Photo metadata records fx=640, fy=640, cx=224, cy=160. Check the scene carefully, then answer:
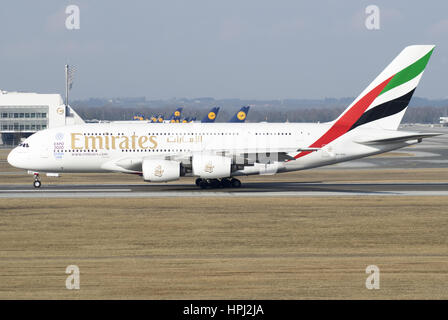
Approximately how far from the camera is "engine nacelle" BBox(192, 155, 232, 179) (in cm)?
3997

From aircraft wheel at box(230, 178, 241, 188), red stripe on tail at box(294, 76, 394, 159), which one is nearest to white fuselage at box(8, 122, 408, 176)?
red stripe on tail at box(294, 76, 394, 159)

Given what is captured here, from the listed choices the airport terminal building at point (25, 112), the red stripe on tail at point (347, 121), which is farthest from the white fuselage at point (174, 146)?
the airport terminal building at point (25, 112)

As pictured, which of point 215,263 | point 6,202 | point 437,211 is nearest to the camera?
point 215,263

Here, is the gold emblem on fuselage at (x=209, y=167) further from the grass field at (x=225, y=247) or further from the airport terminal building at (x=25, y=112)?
the airport terminal building at (x=25, y=112)

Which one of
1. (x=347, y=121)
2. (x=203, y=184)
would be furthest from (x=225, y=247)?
(x=347, y=121)

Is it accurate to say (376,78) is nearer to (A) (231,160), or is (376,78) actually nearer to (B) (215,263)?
(A) (231,160)

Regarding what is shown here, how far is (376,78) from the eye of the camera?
4278 centimetres

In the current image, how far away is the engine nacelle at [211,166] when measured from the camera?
39969 mm

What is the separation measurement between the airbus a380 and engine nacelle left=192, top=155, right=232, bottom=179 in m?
0.35

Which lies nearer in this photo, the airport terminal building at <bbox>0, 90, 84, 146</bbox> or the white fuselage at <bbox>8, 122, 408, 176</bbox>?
the white fuselage at <bbox>8, 122, 408, 176</bbox>

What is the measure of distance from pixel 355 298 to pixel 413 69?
2900 centimetres

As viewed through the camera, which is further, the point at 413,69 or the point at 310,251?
the point at 413,69

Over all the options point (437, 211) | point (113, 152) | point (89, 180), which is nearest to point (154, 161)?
point (113, 152)

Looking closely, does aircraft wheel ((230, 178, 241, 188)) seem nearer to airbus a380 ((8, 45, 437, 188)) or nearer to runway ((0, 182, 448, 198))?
airbus a380 ((8, 45, 437, 188))
